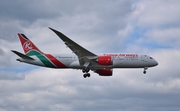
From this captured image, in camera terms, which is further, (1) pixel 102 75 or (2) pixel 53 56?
(1) pixel 102 75

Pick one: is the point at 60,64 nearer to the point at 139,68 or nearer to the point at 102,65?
the point at 102,65

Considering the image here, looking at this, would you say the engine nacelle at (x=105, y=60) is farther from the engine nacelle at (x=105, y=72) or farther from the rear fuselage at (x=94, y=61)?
the engine nacelle at (x=105, y=72)

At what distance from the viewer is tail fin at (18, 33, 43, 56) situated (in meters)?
78.1

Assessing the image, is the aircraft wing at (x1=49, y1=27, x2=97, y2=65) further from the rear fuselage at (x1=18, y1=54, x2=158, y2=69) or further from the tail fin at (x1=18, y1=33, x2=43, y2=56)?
the tail fin at (x1=18, y1=33, x2=43, y2=56)

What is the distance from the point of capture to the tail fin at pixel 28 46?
78.1 m

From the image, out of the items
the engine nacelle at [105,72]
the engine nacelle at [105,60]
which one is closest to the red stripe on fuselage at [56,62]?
the engine nacelle at [105,60]

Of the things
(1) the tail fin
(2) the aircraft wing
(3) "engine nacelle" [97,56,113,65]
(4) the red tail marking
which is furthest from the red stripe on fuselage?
(3) "engine nacelle" [97,56,113,65]

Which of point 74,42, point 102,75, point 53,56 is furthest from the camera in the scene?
point 102,75

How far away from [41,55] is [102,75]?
12.1 m

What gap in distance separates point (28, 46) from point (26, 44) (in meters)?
0.70

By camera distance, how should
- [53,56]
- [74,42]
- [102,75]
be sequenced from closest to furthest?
1. [74,42]
2. [53,56]
3. [102,75]

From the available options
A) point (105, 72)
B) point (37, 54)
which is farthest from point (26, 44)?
point (105, 72)

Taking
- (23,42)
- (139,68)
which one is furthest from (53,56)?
(139,68)

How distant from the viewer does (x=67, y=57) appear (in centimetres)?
7575
